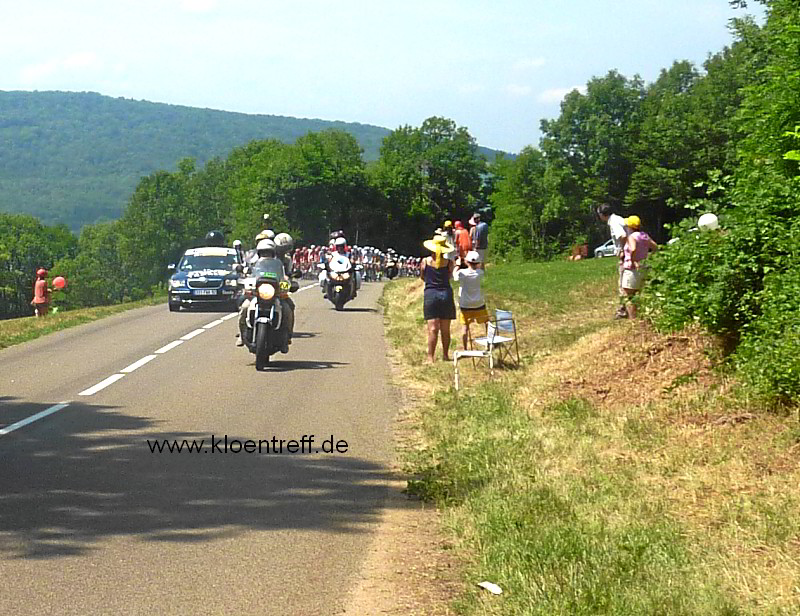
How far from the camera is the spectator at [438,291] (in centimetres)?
1609

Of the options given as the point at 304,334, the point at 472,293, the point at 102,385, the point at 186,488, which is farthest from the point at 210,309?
the point at 186,488

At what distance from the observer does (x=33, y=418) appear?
11789 millimetres

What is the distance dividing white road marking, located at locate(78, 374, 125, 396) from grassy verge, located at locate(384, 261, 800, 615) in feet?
12.1

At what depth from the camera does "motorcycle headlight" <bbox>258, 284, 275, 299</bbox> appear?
51.3 ft

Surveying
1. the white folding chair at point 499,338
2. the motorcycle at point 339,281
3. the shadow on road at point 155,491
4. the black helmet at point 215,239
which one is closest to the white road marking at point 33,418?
the shadow on road at point 155,491

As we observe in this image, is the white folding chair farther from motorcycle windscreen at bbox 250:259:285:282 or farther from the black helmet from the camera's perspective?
the black helmet

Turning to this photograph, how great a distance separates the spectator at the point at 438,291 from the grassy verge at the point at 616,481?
133cm

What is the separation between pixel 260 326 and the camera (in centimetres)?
1568

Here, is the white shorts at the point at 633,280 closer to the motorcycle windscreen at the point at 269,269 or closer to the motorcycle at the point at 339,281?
the motorcycle windscreen at the point at 269,269

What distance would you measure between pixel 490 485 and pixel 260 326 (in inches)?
303

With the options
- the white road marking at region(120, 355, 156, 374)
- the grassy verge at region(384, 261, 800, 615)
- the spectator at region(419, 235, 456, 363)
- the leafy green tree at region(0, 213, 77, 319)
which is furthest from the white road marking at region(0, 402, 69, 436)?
the leafy green tree at region(0, 213, 77, 319)

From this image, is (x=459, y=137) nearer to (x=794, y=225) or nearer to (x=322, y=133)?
(x=322, y=133)

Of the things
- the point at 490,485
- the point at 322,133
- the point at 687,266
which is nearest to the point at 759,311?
the point at 687,266

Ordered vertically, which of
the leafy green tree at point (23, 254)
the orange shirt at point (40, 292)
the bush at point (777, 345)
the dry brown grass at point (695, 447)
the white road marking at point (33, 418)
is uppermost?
the bush at point (777, 345)
